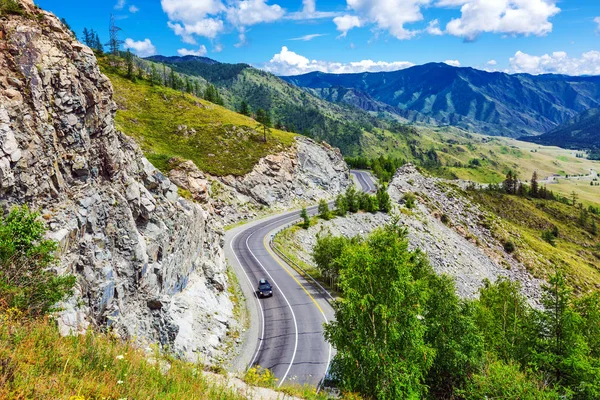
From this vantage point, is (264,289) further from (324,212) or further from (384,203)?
(384,203)

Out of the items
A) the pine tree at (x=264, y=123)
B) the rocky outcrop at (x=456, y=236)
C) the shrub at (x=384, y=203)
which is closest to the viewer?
the rocky outcrop at (x=456, y=236)

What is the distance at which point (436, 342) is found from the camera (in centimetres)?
2116

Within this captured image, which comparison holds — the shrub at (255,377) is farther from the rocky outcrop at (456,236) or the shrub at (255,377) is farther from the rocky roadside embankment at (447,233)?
the rocky outcrop at (456,236)

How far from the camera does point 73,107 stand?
68.8 ft

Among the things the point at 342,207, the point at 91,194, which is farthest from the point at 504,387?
the point at 342,207

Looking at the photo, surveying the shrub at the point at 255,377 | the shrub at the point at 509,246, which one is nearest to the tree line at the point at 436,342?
the shrub at the point at 255,377

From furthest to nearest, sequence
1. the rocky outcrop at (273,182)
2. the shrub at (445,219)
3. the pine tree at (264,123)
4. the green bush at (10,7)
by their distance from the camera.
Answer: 1. the pine tree at (264,123)
2. the shrub at (445,219)
3. the rocky outcrop at (273,182)
4. the green bush at (10,7)

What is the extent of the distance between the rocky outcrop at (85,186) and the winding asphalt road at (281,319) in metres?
5.24

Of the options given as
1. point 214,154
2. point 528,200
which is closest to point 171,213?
point 214,154

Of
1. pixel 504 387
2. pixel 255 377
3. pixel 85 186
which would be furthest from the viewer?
pixel 85 186

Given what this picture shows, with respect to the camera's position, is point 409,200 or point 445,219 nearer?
point 409,200

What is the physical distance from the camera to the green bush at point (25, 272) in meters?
10.4

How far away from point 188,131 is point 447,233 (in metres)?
76.8

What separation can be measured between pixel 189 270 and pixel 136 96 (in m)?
98.8
